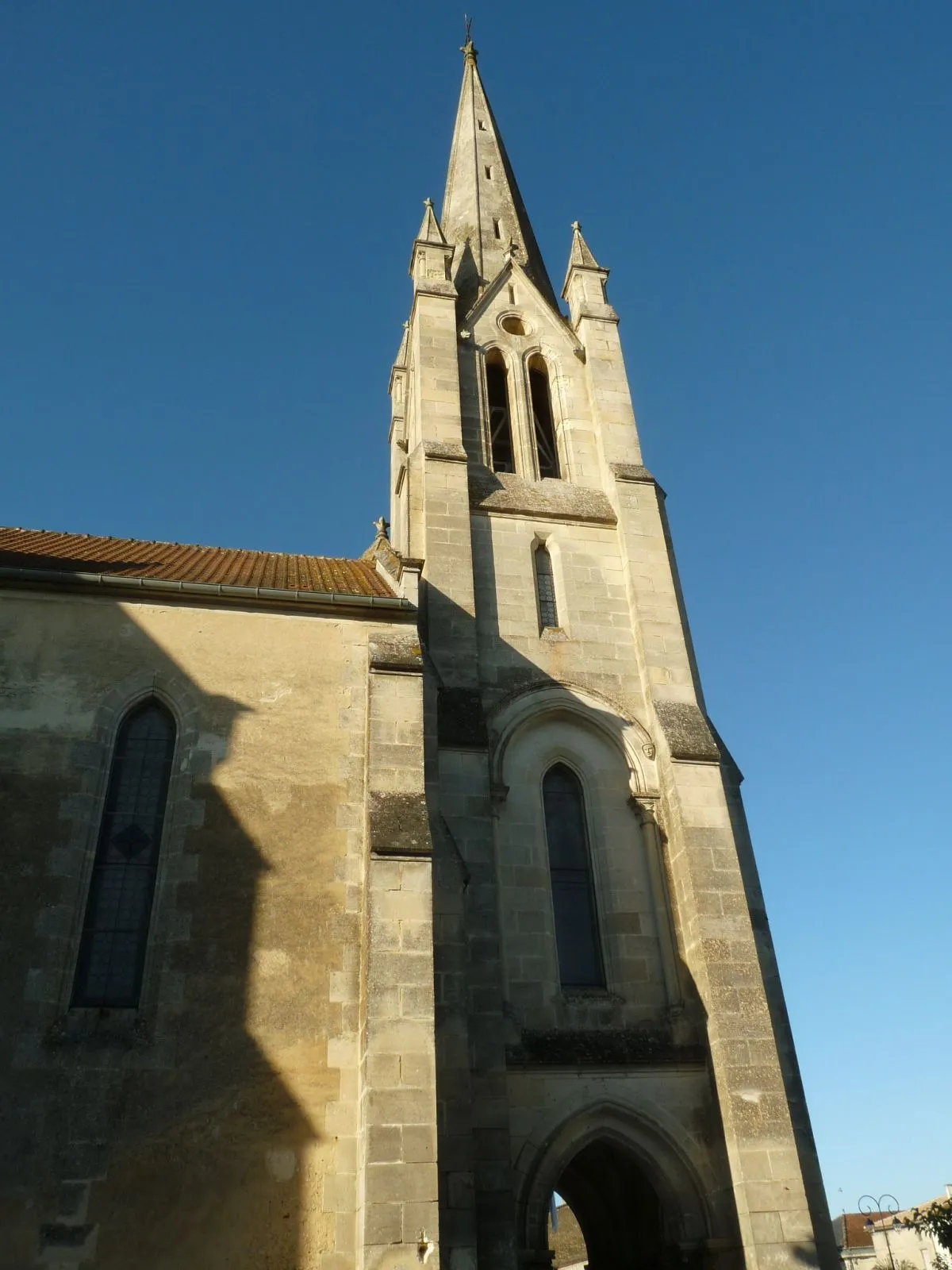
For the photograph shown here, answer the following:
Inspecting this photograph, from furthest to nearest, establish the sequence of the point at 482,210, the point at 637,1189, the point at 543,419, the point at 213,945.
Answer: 1. the point at 482,210
2. the point at 543,419
3. the point at 637,1189
4. the point at 213,945

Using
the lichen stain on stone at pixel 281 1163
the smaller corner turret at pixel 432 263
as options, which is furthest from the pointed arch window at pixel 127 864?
the smaller corner turret at pixel 432 263

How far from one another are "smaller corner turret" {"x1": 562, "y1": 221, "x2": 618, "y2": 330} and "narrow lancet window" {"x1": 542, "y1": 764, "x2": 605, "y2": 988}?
33.9ft

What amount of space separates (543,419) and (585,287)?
3231mm

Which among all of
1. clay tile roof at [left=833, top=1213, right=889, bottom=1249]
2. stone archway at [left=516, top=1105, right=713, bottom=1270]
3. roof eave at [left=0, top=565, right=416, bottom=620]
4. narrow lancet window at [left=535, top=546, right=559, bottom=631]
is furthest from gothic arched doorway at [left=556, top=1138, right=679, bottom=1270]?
clay tile roof at [left=833, top=1213, right=889, bottom=1249]

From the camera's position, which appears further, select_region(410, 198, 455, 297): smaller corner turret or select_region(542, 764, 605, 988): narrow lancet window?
select_region(410, 198, 455, 297): smaller corner turret

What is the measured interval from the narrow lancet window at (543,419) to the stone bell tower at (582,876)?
0.29ft

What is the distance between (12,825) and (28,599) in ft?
9.49

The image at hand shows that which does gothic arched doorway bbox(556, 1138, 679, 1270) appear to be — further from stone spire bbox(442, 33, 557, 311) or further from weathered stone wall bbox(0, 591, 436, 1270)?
stone spire bbox(442, 33, 557, 311)

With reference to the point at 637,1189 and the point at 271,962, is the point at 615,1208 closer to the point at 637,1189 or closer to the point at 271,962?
the point at 637,1189

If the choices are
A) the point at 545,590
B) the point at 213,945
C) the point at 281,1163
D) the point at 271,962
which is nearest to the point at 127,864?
the point at 213,945

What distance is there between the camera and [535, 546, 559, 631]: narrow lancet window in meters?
15.3

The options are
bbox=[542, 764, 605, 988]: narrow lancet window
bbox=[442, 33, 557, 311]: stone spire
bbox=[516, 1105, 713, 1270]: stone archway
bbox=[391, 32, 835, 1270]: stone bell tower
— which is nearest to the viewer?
bbox=[516, 1105, 713, 1270]: stone archway

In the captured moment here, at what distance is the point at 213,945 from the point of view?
32.7 ft

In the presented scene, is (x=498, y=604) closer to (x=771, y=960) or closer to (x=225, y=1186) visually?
(x=771, y=960)
